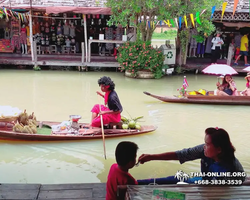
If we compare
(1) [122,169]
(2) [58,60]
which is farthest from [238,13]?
(1) [122,169]

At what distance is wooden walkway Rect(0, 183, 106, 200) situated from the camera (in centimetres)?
312

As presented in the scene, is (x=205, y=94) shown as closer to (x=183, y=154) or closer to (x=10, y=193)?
(x=183, y=154)

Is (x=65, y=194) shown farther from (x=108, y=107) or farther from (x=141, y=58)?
(x=141, y=58)

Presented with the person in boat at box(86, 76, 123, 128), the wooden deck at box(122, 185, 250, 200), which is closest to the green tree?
the person in boat at box(86, 76, 123, 128)

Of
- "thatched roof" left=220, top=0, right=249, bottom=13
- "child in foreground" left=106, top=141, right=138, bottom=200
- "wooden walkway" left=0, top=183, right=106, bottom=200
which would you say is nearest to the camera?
"child in foreground" left=106, top=141, right=138, bottom=200

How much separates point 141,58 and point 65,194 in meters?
9.24

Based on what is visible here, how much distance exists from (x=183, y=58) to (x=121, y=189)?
39.9 feet

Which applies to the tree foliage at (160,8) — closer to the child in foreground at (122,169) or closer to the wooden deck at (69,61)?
the wooden deck at (69,61)

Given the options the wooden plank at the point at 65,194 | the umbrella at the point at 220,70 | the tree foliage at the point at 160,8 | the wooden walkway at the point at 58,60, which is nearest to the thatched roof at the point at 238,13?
the tree foliage at the point at 160,8

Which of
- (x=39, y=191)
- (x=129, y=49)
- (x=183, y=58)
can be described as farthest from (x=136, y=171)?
(x=183, y=58)

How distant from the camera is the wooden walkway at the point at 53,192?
3.12m

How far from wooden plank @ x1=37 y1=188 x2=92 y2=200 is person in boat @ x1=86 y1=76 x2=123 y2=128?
2.29 meters

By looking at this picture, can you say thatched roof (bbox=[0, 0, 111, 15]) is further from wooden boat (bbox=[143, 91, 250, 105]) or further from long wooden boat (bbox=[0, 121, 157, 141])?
long wooden boat (bbox=[0, 121, 157, 141])

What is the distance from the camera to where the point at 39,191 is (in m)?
3.23
